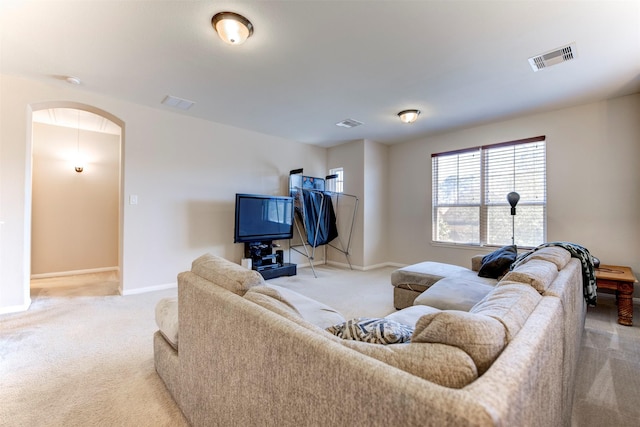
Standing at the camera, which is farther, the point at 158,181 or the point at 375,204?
the point at 375,204

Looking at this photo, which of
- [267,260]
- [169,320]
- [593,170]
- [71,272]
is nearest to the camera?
[169,320]

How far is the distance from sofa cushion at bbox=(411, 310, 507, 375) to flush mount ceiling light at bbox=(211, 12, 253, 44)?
7.61ft

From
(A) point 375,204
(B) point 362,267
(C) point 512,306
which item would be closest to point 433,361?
(C) point 512,306

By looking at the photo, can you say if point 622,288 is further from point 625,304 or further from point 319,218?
point 319,218

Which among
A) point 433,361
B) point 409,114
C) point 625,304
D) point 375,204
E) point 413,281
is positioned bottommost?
point 625,304

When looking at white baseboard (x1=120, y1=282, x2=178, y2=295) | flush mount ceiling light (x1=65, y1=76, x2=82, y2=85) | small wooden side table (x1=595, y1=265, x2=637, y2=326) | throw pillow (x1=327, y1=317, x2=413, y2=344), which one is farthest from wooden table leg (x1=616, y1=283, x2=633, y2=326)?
flush mount ceiling light (x1=65, y1=76, x2=82, y2=85)

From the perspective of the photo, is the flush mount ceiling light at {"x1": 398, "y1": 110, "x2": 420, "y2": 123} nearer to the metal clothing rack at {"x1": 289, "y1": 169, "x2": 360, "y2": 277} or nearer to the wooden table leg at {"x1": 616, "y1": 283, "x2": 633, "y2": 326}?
the metal clothing rack at {"x1": 289, "y1": 169, "x2": 360, "y2": 277}

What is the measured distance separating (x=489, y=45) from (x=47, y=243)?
6.67 meters

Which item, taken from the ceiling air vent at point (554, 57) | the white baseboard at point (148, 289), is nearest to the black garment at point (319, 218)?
the white baseboard at point (148, 289)

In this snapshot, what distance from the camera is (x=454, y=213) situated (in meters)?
4.86

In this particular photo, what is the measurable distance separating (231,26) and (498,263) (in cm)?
321

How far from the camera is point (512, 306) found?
97 centimetres

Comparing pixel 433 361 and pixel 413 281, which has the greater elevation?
pixel 433 361

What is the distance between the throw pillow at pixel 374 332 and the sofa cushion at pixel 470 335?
0.18 m
